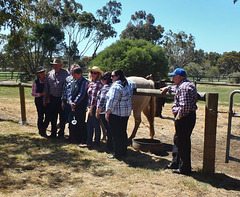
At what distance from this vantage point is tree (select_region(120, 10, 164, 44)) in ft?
158

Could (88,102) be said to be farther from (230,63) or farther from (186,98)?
(230,63)

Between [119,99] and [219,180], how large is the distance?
2034mm

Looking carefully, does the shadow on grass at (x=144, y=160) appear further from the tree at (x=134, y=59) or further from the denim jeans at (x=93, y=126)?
the tree at (x=134, y=59)

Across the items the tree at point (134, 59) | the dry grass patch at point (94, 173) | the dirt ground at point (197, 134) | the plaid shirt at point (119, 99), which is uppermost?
the tree at point (134, 59)

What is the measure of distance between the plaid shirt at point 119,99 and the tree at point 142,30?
4402cm

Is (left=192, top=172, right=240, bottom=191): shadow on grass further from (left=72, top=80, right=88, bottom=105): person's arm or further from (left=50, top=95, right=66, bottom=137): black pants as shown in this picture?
(left=50, top=95, right=66, bottom=137): black pants

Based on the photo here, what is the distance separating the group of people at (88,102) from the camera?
499cm

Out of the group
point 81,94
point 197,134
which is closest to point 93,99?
point 81,94

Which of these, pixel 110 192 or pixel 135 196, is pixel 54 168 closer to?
pixel 110 192

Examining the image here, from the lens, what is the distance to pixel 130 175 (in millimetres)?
4340

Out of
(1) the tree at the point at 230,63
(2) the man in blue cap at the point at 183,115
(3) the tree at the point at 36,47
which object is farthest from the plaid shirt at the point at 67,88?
(1) the tree at the point at 230,63

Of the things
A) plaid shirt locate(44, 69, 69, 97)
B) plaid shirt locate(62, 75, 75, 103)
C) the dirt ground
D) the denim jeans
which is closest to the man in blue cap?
the dirt ground

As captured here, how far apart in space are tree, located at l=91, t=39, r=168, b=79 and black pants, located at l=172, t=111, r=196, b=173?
9449 mm

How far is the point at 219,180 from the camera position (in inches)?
166
